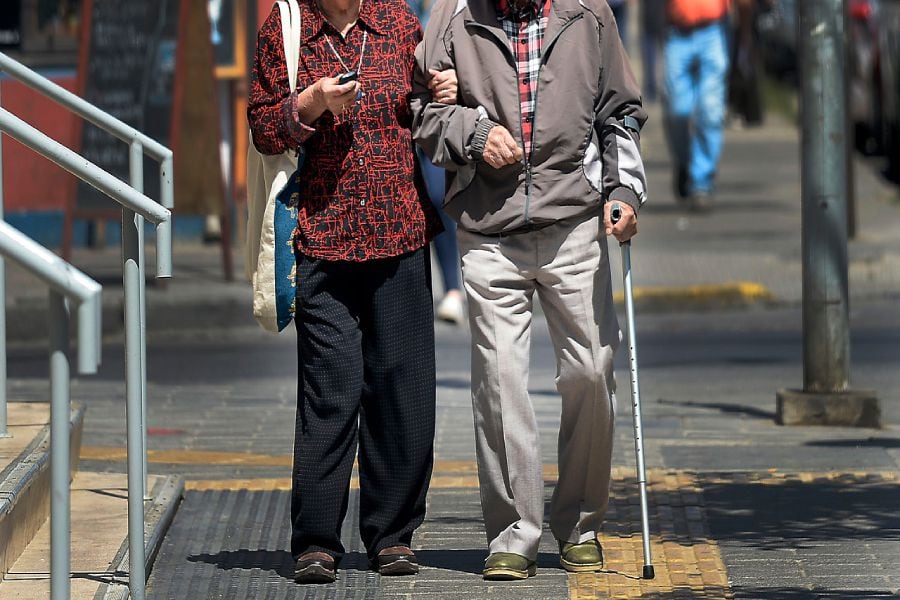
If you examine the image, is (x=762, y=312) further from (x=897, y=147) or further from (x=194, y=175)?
(x=897, y=147)

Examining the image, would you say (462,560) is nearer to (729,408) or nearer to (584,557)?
(584,557)

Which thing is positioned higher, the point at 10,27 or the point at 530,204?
the point at 10,27

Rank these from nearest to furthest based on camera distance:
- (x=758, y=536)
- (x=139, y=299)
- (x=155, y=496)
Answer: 1. (x=139, y=299)
2. (x=758, y=536)
3. (x=155, y=496)

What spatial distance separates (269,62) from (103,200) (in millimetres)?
6213

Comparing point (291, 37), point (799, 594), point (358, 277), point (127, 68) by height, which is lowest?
point (799, 594)

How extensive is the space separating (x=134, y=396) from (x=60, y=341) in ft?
3.69

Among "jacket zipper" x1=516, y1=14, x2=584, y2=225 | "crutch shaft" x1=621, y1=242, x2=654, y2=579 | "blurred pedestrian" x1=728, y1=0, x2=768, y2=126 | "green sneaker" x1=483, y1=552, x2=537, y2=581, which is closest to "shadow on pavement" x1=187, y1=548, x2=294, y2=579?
"green sneaker" x1=483, y1=552, x2=537, y2=581

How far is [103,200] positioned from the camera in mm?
11445

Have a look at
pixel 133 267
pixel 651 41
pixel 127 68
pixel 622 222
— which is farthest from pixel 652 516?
pixel 651 41

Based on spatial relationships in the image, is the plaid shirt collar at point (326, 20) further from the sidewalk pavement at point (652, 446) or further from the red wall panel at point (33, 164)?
the red wall panel at point (33, 164)

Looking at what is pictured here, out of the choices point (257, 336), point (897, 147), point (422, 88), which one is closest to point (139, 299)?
point (422, 88)

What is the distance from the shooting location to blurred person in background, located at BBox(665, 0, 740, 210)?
15.0m

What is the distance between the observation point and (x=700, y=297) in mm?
11445

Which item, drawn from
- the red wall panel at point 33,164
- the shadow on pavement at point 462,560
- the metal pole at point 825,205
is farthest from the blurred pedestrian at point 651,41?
the shadow on pavement at point 462,560
